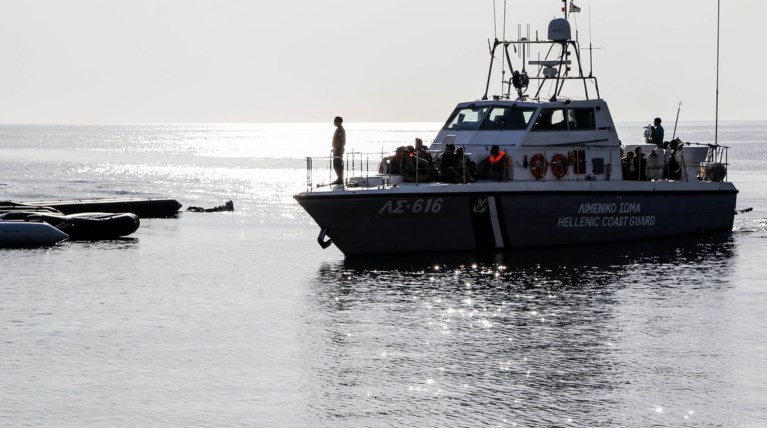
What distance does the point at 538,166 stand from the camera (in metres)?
30.7

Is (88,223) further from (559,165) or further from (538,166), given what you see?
(559,165)

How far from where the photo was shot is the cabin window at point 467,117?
1251 inches

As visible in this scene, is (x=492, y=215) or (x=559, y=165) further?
(x=559, y=165)

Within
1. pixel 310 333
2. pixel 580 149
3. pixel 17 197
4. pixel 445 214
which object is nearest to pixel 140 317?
pixel 310 333

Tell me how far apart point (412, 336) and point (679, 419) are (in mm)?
6161

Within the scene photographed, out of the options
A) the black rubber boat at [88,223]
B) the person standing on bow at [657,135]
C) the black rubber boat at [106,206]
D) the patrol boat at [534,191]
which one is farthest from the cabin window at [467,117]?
the black rubber boat at [106,206]

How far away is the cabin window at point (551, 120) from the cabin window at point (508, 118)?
265 millimetres

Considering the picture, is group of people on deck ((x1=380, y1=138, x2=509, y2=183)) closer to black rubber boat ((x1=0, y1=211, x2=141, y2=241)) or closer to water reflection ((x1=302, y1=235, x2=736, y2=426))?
water reflection ((x1=302, y1=235, x2=736, y2=426))

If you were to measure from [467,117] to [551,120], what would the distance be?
89.8 inches

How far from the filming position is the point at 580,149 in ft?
104

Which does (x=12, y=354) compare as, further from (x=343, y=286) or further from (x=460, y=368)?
(x=343, y=286)

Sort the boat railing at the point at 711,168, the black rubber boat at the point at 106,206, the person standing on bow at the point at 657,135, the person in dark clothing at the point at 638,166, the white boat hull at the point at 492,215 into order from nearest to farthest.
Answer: the white boat hull at the point at 492,215 < the person in dark clothing at the point at 638,166 < the boat railing at the point at 711,168 < the person standing on bow at the point at 657,135 < the black rubber boat at the point at 106,206

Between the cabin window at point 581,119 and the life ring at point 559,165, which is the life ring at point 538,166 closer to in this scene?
the life ring at point 559,165

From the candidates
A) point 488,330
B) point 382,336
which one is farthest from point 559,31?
point 382,336
